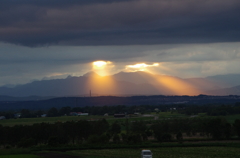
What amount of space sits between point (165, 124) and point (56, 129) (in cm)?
3153

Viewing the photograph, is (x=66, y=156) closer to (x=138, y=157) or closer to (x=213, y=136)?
(x=138, y=157)

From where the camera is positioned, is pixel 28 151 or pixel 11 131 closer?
pixel 28 151

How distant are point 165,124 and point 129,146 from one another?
92.8 feet

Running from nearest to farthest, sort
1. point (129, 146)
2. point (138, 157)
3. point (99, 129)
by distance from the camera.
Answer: point (138, 157) < point (129, 146) < point (99, 129)

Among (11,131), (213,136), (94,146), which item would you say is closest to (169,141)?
(213,136)

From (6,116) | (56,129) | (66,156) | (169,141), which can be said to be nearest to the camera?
(66,156)

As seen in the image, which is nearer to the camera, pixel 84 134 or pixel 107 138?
pixel 107 138

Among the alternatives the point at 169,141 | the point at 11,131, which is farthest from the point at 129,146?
the point at 11,131

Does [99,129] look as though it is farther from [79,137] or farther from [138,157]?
[138,157]

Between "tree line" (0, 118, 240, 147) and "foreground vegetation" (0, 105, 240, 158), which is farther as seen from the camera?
"tree line" (0, 118, 240, 147)

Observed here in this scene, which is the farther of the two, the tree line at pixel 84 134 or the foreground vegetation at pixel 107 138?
the tree line at pixel 84 134

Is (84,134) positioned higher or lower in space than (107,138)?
higher

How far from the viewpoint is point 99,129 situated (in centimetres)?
9906

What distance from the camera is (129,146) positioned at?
249 feet
